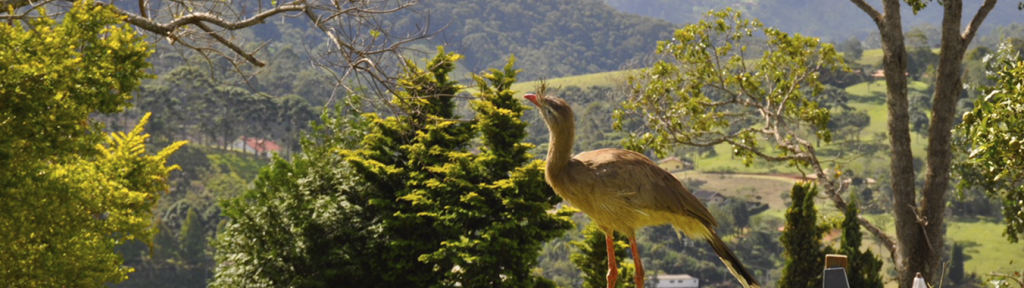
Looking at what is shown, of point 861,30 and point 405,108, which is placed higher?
point 861,30

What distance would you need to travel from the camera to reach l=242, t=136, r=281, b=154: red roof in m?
50.7

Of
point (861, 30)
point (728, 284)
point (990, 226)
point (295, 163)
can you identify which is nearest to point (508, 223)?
point (295, 163)

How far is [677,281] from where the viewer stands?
4278cm

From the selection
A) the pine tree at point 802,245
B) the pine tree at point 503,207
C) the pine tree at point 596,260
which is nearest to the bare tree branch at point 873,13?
the pine tree at point 802,245

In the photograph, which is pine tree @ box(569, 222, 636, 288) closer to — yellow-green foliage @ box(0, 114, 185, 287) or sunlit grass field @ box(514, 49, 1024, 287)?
yellow-green foliage @ box(0, 114, 185, 287)

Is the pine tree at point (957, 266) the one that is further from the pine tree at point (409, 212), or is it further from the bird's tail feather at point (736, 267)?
the bird's tail feather at point (736, 267)

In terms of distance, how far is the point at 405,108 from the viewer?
5.25 metres

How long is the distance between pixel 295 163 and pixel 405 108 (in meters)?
6.68

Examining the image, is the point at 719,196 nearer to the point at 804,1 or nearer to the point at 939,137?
the point at 939,137

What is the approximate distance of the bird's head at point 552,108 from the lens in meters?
3.59

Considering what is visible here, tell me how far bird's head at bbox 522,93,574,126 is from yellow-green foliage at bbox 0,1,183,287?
3106mm

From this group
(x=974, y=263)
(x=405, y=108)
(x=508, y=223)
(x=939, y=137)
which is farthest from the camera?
(x=974, y=263)

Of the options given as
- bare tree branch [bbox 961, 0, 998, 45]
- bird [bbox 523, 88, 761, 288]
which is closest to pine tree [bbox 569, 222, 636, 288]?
bare tree branch [bbox 961, 0, 998, 45]

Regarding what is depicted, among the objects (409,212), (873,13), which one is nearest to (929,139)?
(873,13)
